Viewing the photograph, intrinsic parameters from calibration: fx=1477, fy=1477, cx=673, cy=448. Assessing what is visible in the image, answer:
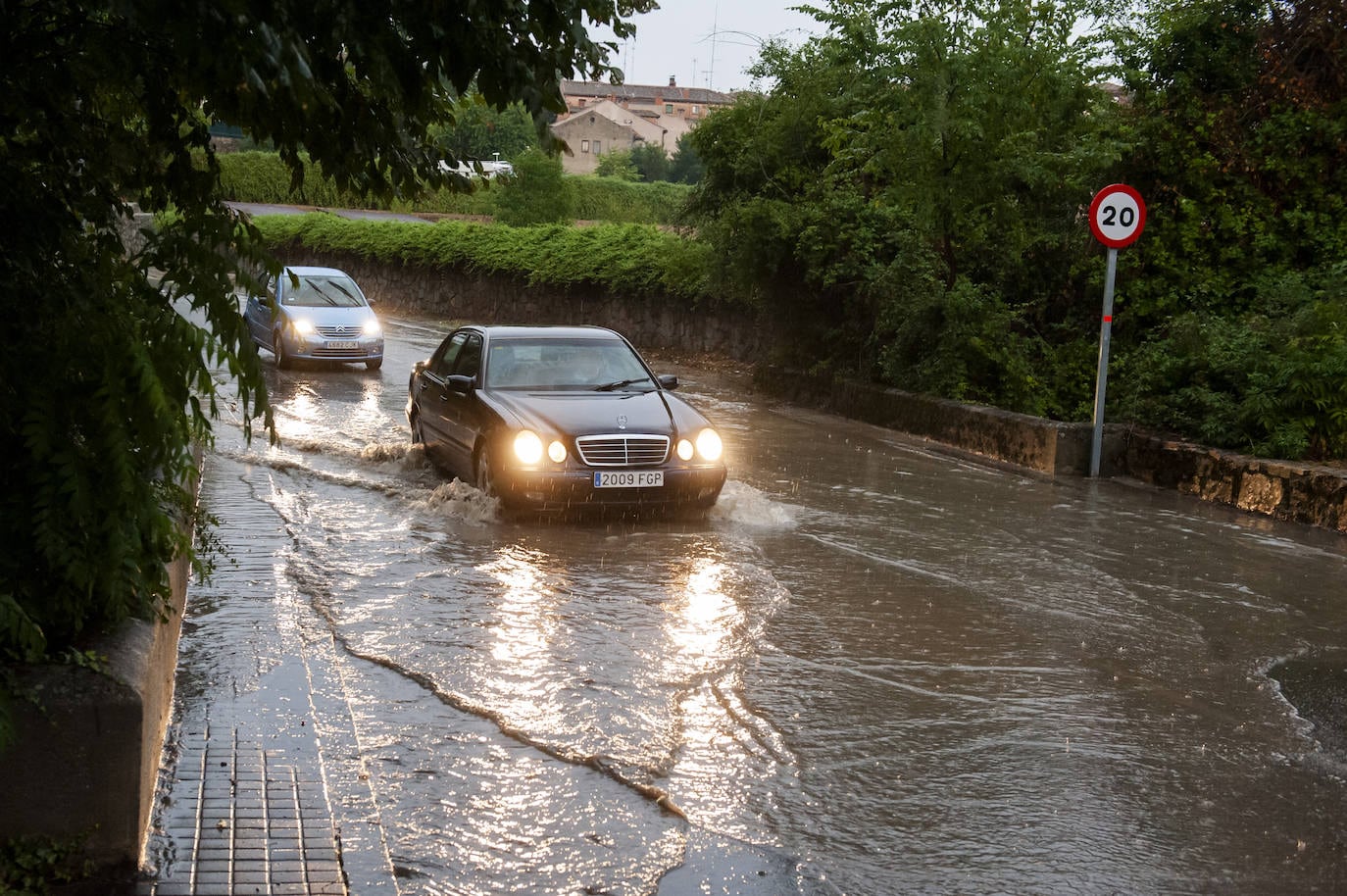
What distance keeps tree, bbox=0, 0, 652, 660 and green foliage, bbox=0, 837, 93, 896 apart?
540mm

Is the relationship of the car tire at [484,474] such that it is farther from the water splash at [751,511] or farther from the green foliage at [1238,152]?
the green foliage at [1238,152]

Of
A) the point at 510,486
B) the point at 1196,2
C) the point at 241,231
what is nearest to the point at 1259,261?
the point at 1196,2

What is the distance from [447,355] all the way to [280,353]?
443 inches

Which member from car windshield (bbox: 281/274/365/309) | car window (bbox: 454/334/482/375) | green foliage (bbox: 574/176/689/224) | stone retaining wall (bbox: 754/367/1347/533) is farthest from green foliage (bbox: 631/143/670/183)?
car window (bbox: 454/334/482/375)

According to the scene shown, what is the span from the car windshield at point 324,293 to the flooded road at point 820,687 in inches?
482

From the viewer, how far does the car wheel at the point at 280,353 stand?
23.7 m

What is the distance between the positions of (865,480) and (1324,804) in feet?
27.7

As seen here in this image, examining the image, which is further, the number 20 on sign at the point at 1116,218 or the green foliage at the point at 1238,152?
the green foliage at the point at 1238,152

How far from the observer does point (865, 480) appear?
13.9 meters

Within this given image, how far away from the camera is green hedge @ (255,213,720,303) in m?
30.2

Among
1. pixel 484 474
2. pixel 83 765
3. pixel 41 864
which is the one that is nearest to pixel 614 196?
pixel 484 474

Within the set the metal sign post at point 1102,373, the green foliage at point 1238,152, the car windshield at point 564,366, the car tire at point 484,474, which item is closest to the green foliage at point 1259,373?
the green foliage at point 1238,152

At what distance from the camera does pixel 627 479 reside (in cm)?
1089

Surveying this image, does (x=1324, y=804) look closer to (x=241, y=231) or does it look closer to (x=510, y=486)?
(x=241, y=231)
